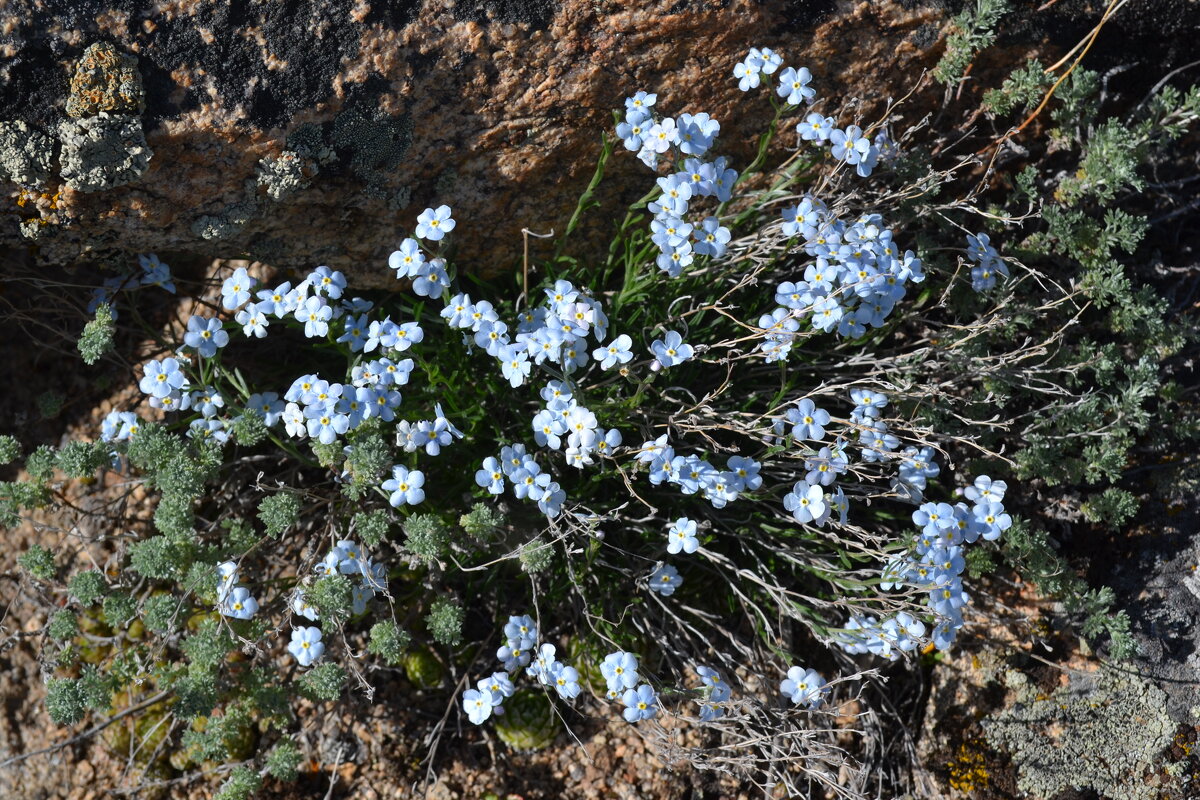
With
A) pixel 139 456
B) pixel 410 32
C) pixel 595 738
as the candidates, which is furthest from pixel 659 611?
pixel 410 32

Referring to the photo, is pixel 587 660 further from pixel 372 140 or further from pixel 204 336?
pixel 372 140

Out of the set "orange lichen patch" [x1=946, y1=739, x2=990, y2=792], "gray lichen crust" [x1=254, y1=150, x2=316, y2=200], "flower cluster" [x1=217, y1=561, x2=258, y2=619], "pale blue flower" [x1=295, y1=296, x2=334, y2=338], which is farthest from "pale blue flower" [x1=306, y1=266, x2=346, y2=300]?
"orange lichen patch" [x1=946, y1=739, x2=990, y2=792]

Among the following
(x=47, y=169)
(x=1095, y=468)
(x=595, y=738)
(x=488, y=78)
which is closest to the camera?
(x=47, y=169)

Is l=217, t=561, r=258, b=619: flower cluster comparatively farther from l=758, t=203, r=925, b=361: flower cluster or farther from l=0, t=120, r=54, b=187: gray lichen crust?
l=758, t=203, r=925, b=361: flower cluster

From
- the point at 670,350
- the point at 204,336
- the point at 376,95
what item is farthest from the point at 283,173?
the point at 670,350

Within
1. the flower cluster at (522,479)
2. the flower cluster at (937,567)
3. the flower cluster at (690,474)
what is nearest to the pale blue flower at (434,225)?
the flower cluster at (522,479)

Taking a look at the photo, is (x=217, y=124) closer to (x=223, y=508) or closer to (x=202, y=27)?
(x=202, y=27)

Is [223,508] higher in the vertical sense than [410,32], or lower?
lower
